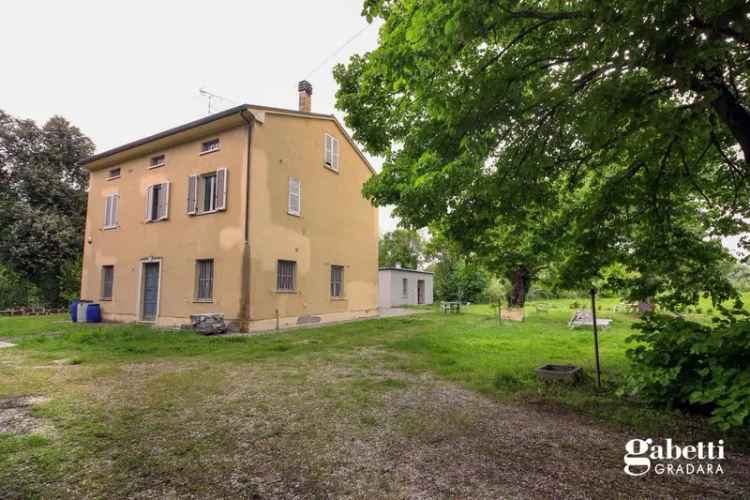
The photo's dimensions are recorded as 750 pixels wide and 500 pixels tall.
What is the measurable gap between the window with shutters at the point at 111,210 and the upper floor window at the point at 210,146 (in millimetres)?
5121

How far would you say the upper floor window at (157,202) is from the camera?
41.7 feet

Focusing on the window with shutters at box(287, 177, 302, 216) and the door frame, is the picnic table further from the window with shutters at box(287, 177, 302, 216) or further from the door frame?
the door frame

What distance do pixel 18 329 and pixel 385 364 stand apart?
12.2 metres

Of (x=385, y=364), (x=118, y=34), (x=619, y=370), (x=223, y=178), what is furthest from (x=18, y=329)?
(x=619, y=370)

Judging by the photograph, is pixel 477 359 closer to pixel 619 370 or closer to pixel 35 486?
pixel 619 370

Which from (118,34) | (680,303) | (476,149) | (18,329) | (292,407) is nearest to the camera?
(476,149)

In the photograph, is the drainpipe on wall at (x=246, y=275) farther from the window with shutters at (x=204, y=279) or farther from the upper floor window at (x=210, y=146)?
the upper floor window at (x=210, y=146)

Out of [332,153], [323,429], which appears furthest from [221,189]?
[323,429]

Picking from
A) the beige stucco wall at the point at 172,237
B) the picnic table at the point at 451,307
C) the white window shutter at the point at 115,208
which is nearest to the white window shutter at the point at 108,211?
the white window shutter at the point at 115,208

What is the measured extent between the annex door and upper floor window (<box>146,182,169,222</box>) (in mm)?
1732

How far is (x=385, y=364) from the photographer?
638cm

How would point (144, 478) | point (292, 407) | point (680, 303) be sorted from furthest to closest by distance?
point (680, 303)
point (292, 407)
point (144, 478)

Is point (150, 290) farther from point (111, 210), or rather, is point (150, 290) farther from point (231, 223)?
point (231, 223)

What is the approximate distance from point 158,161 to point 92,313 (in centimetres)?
624
